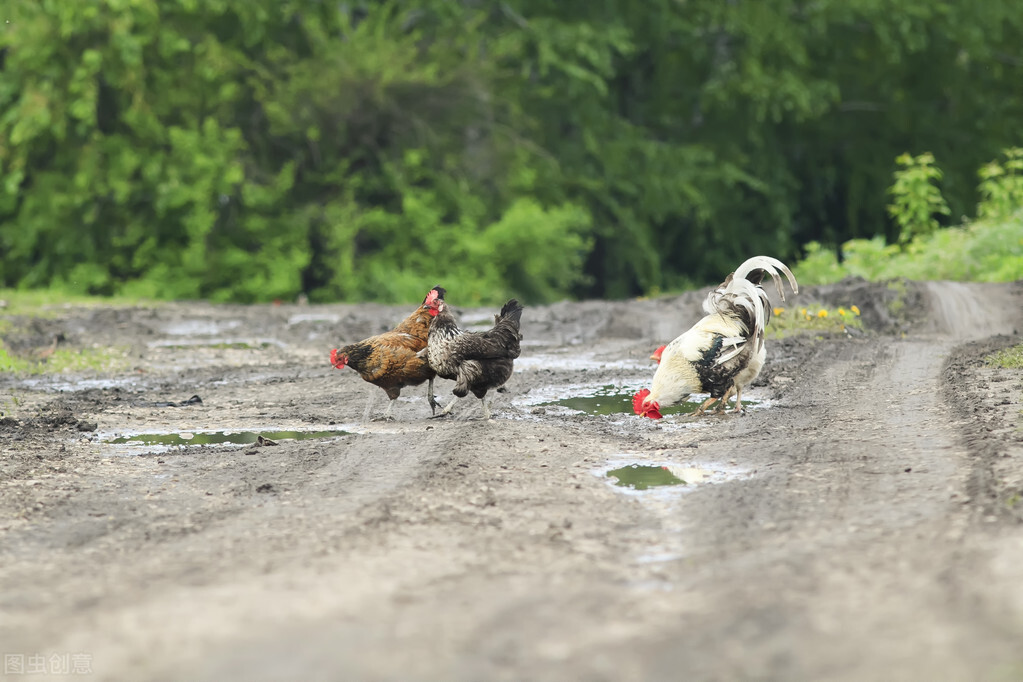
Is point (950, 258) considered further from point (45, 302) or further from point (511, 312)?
point (45, 302)

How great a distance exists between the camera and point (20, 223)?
84.1 feet

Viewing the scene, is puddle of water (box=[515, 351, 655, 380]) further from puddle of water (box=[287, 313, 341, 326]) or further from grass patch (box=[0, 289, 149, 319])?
grass patch (box=[0, 289, 149, 319])

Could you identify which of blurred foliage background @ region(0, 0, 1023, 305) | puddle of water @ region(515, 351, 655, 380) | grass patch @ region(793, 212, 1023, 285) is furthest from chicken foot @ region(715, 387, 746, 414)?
blurred foliage background @ region(0, 0, 1023, 305)

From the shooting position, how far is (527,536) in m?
6.02

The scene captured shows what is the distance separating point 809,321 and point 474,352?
21.5ft

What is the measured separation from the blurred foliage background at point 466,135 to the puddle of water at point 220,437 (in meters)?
13.1

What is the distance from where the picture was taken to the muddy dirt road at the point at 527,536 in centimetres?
445

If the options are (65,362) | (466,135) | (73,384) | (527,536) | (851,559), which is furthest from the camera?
(466,135)

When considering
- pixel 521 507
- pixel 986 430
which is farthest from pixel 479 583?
pixel 986 430

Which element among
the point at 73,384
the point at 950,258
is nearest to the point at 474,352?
the point at 73,384

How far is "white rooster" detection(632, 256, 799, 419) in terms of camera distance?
9.19 metres

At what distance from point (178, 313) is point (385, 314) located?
355 centimetres

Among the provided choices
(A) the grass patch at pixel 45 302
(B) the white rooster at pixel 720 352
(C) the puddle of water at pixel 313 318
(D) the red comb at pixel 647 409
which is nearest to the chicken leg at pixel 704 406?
(B) the white rooster at pixel 720 352

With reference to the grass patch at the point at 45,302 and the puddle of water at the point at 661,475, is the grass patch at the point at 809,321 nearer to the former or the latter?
the puddle of water at the point at 661,475
